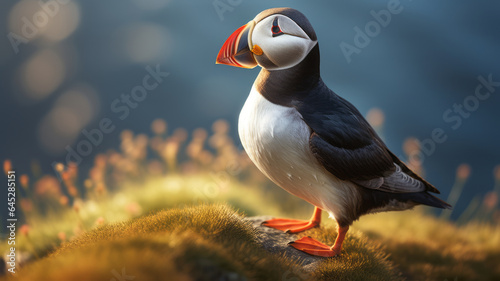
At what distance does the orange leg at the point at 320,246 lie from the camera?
3361mm

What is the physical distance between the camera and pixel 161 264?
1.92m

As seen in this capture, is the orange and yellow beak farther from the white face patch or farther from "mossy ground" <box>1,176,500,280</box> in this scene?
"mossy ground" <box>1,176,500,280</box>

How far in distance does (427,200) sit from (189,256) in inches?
87.4

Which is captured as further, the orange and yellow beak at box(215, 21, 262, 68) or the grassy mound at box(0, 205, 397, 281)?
the orange and yellow beak at box(215, 21, 262, 68)

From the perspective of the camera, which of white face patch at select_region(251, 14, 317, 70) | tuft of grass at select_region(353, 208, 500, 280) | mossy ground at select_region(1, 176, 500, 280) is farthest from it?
tuft of grass at select_region(353, 208, 500, 280)

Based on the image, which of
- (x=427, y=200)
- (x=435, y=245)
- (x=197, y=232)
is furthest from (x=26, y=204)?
(x=435, y=245)

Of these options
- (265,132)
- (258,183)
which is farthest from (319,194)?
(258,183)

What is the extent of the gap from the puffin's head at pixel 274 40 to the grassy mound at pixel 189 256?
1240 mm

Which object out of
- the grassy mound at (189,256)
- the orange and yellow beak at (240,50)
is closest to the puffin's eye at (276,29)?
the orange and yellow beak at (240,50)

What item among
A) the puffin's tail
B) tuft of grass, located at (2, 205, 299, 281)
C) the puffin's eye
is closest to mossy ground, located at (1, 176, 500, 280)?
tuft of grass, located at (2, 205, 299, 281)

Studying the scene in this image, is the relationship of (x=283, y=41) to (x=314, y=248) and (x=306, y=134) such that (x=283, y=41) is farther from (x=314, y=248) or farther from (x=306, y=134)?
(x=314, y=248)

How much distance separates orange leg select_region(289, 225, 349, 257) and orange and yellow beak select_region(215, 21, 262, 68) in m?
1.57

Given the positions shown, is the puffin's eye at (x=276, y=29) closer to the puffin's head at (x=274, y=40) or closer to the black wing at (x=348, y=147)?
the puffin's head at (x=274, y=40)

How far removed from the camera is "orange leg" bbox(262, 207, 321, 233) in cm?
380
